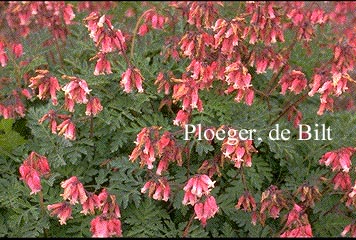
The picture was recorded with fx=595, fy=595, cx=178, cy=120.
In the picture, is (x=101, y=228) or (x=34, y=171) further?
(x=34, y=171)

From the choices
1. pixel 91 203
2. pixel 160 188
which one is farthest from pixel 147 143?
pixel 91 203

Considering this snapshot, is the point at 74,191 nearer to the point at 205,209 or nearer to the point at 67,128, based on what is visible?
the point at 67,128

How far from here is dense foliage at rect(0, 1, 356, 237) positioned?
2.58 m

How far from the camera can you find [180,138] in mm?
3004

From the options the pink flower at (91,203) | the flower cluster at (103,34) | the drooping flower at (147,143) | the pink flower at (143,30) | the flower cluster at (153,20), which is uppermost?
the flower cluster at (103,34)

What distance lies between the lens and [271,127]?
3.03 m

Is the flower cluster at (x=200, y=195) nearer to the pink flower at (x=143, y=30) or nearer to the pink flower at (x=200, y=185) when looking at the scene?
the pink flower at (x=200, y=185)

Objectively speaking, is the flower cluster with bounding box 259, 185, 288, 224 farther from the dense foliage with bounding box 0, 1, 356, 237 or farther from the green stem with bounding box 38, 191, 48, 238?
the green stem with bounding box 38, 191, 48, 238

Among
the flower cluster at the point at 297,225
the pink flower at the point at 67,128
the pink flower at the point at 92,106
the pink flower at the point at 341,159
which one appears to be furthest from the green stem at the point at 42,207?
the pink flower at the point at 341,159

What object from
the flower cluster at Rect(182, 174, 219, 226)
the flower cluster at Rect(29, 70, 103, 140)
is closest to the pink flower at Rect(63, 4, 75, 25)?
the flower cluster at Rect(29, 70, 103, 140)

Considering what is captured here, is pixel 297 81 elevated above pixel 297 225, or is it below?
above

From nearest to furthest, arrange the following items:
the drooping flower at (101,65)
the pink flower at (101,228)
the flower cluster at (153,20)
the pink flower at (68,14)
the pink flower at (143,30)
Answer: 1. the pink flower at (101,228)
2. the drooping flower at (101,65)
3. the flower cluster at (153,20)
4. the pink flower at (143,30)
5. the pink flower at (68,14)

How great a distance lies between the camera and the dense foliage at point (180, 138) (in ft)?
8.47

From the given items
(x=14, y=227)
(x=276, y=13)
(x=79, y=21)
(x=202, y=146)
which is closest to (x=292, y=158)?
(x=202, y=146)
